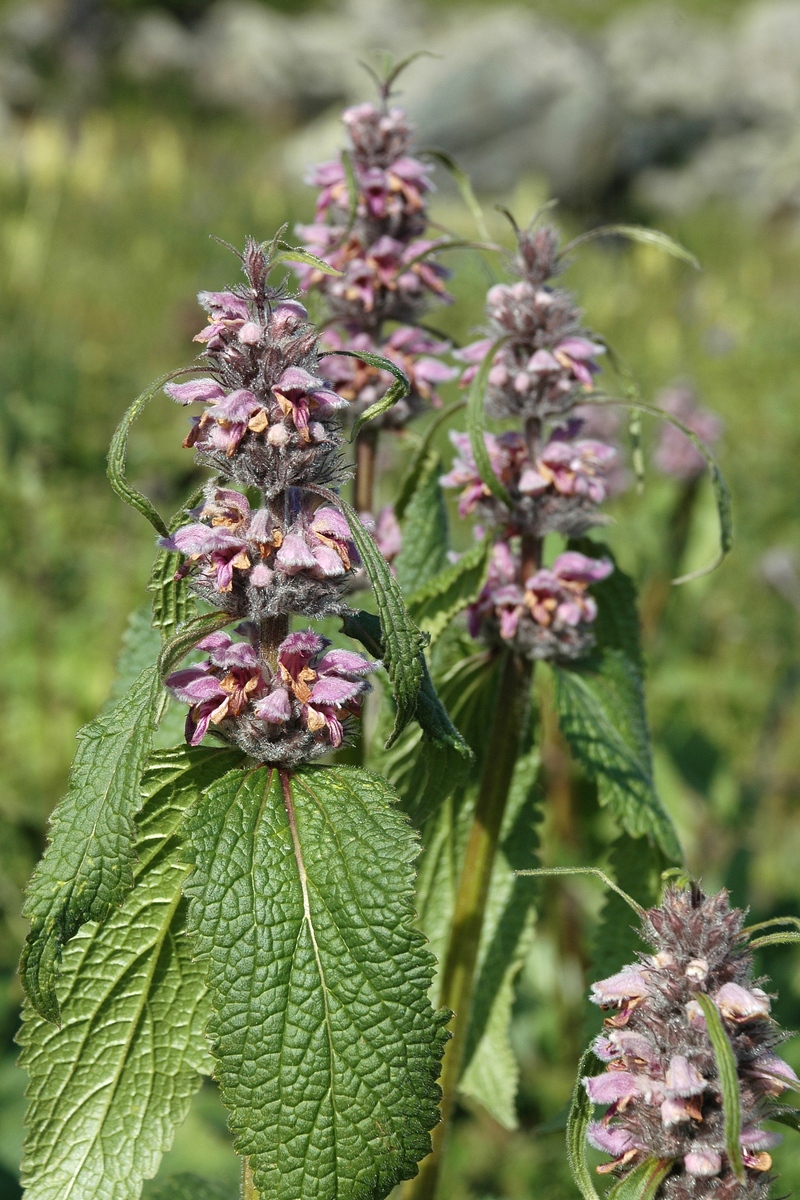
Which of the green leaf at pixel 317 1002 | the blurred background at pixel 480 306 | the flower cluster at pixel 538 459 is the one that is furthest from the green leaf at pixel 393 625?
the blurred background at pixel 480 306

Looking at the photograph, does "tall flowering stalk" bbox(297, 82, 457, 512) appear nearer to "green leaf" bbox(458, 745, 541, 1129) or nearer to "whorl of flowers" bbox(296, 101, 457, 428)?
"whorl of flowers" bbox(296, 101, 457, 428)

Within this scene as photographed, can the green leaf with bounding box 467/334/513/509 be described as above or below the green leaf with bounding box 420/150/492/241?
below

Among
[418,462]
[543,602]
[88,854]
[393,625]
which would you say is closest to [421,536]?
[418,462]

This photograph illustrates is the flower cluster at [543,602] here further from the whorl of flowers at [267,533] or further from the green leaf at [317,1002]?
the green leaf at [317,1002]

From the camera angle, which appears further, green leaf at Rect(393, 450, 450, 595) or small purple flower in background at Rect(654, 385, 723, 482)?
small purple flower in background at Rect(654, 385, 723, 482)

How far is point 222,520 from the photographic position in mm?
1508

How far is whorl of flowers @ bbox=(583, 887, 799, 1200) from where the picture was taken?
4.34 feet

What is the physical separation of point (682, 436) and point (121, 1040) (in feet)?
13.0

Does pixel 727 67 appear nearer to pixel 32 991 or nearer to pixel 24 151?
pixel 24 151

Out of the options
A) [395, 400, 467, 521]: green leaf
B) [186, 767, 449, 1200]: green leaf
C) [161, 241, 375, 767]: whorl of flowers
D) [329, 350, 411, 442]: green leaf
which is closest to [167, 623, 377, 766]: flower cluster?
[161, 241, 375, 767]: whorl of flowers

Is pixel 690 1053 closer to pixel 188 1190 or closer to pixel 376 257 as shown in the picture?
pixel 188 1190

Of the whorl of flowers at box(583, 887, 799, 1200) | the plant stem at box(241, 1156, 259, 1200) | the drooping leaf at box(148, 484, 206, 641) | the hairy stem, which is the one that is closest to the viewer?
the whorl of flowers at box(583, 887, 799, 1200)

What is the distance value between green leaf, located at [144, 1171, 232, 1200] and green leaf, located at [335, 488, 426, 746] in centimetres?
117

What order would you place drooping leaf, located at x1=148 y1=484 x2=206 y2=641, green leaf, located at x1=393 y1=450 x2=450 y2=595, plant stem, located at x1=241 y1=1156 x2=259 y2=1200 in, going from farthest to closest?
green leaf, located at x1=393 y1=450 x2=450 y2=595
drooping leaf, located at x1=148 y1=484 x2=206 y2=641
plant stem, located at x1=241 y1=1156 x2=259 y2=1200
